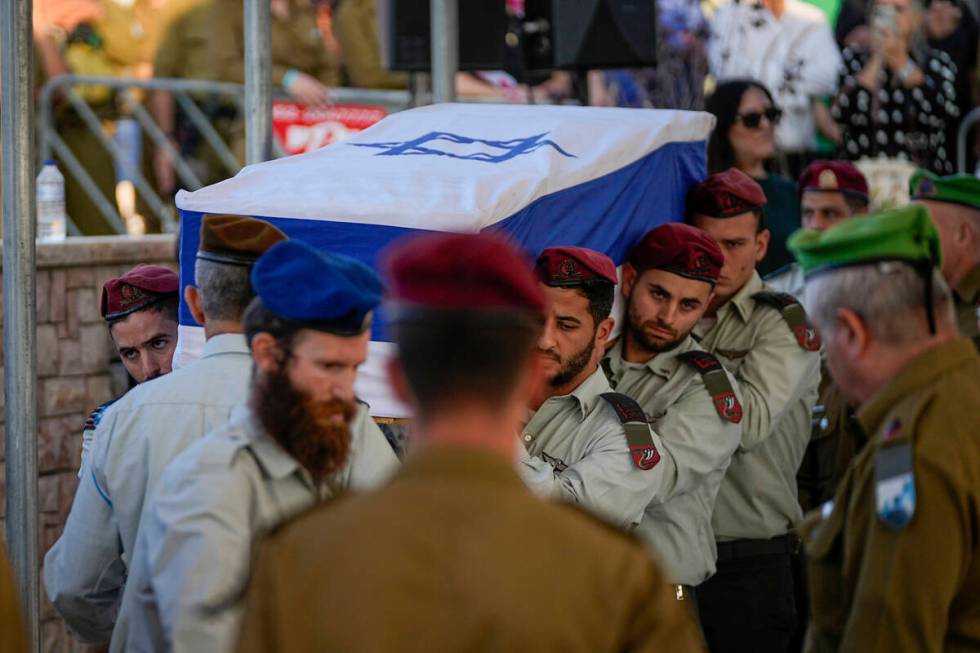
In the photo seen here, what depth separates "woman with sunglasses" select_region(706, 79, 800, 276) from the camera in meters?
5.80

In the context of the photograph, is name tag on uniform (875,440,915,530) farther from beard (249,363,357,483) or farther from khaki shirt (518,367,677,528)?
khaki shirt (518,367,677,528)

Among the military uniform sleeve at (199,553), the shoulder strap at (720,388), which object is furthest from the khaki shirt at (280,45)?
the military uniform sleeve at (199,553)

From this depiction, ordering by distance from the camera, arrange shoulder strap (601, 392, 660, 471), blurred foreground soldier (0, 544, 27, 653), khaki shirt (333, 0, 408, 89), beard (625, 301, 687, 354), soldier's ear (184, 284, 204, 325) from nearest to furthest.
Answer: blurred foreground soldier (0, 544, 27, 653) → soldier's ear (184, 284, 204, 325) → shoulder strap (601, 392, 660, 471) → beard (625, 301, 687, 354) → khaki shirt (333, 0, 408, 89)

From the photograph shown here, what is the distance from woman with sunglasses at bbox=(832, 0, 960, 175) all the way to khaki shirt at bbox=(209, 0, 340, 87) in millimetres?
2827


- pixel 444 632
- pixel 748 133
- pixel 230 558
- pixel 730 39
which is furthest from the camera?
pixel 730 39

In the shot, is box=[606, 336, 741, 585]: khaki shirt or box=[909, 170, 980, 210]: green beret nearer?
box=[606, 336, 741, 585]: khaki shirt

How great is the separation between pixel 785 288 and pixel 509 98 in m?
4.21

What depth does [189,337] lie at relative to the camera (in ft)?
12.4

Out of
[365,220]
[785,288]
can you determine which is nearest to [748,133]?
[785,288]

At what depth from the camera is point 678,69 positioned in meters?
8.66

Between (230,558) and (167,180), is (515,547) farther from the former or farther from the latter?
(167,180)

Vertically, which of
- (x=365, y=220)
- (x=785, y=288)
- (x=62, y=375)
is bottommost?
(x=62, y=375)

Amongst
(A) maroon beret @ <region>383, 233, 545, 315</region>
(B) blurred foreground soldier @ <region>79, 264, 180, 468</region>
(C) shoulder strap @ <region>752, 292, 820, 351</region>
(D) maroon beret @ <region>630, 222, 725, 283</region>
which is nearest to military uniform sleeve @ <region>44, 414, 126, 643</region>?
(B) blurred foreground soldier @ <region>79, 264, 180, 468</region>

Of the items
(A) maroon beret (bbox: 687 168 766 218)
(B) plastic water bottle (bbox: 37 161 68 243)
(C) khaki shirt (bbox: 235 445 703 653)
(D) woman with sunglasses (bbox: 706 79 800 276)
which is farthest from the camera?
(B) plastic water bottle (bbox: 37 161 68 243)
